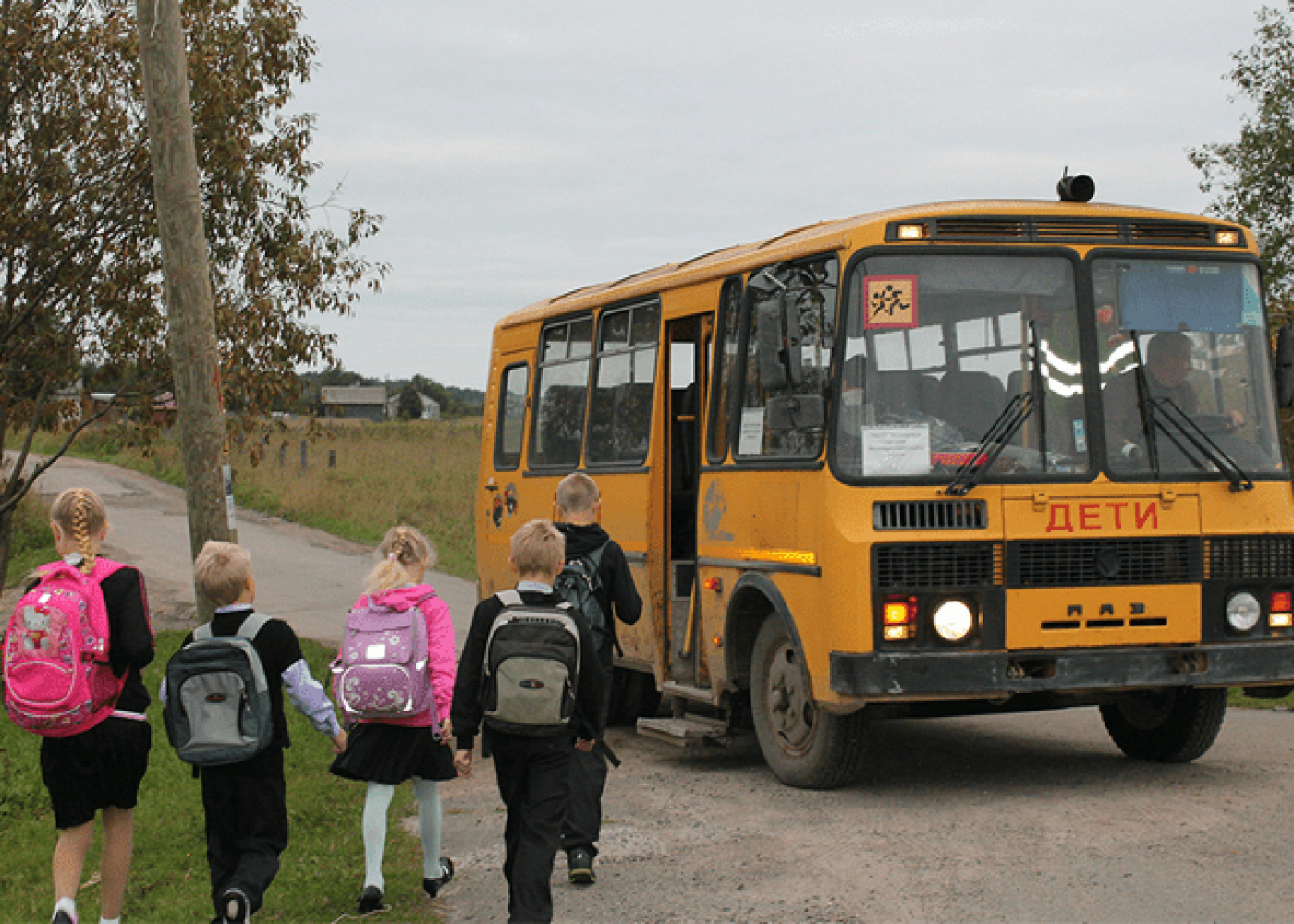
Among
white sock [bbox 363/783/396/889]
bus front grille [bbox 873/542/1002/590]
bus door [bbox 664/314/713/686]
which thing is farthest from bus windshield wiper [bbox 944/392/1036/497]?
white sock [bbox 363/783/396/889]

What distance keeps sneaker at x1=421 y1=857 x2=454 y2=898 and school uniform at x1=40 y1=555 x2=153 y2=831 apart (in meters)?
1.25

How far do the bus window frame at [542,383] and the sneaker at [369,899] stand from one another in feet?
18.2

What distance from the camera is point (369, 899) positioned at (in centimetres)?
Result: 660

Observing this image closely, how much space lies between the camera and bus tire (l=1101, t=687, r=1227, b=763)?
9.04 m

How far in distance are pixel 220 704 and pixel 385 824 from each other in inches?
43.6

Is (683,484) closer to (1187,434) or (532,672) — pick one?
(1187,434)

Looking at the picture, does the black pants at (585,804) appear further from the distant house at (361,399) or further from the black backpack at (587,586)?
the distant house at (361,399)

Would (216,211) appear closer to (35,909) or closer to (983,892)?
(35,909)

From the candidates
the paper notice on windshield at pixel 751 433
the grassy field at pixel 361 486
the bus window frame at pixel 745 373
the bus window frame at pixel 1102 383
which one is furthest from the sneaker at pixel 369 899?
the grassy field at pixel 361 486

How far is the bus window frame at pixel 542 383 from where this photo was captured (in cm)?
1188

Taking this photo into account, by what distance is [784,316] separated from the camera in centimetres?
852

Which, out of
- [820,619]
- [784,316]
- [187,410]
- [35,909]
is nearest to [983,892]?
[820,619]

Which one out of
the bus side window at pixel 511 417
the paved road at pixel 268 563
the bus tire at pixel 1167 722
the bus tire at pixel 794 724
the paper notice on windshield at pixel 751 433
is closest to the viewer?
the bus tire at pixel 794 724

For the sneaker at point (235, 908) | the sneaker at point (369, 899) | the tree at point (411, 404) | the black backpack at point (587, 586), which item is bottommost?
the sneaker at point (369, 899)
